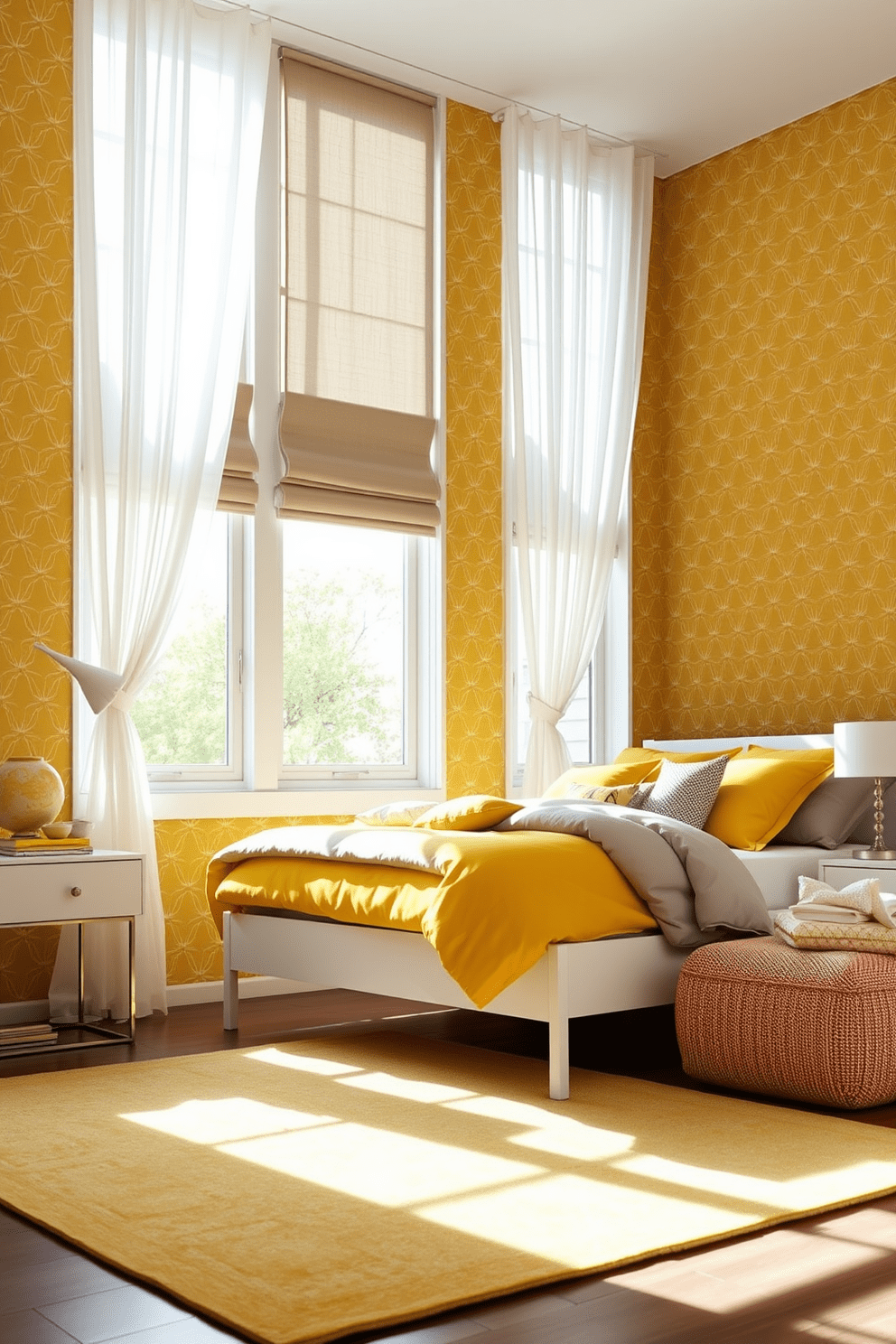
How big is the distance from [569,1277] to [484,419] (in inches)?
167

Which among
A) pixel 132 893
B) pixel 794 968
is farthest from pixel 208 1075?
pixel 794 968

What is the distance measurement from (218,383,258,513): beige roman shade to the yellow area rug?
2103mm

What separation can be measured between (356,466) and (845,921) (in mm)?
2765

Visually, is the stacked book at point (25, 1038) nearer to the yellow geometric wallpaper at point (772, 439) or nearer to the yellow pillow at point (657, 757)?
the yellow pillow at point (657, 757)

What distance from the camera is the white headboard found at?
5398 mm

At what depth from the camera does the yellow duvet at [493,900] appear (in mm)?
3377

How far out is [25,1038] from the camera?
4.05 metres

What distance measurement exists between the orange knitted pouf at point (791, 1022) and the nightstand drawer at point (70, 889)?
167 centimetres

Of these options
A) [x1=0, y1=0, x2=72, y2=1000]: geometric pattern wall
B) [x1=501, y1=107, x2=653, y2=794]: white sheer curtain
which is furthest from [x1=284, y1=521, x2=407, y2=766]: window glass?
[x1=0, y1=0, x2=72, y2=1000]: geometric pattern wall

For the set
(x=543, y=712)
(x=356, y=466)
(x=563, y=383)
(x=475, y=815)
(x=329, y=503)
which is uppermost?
(x=563, y=383)

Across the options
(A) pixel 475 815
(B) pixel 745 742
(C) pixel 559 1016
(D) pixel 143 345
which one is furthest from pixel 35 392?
(B) pixel 745 742

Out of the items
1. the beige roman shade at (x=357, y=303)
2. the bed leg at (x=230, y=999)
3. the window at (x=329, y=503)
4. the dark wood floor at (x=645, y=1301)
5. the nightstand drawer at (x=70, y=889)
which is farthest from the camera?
the beige roman shade at (x=357, y=303)

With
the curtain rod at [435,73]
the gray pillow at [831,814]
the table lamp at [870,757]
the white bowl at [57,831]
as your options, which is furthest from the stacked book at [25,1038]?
the curtain rod at [435,73]

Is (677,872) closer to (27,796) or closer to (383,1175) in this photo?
(383,1175)
